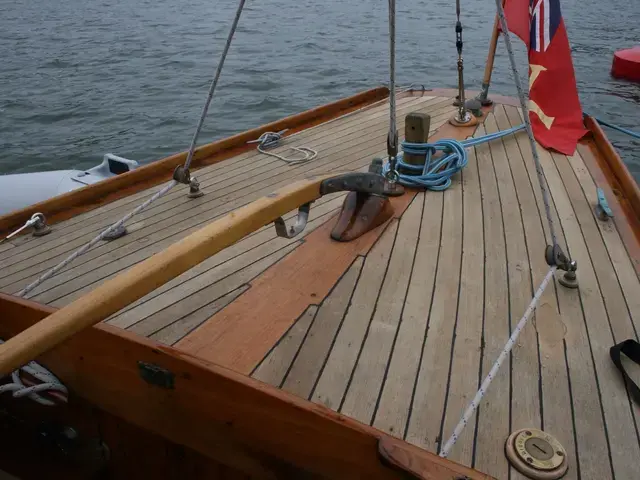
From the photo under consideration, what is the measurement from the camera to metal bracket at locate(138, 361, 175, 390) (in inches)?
70.5

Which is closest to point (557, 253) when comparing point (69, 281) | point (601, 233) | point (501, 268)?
point (501, 268)

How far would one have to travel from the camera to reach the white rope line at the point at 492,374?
5.40 feet

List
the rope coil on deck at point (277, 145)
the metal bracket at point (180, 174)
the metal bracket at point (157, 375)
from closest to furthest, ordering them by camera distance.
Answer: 1. the metal bracket at point (157, 375)
2. the metal bracket at point (180, 174)
3. the rope coil on deck at point (277, 145)

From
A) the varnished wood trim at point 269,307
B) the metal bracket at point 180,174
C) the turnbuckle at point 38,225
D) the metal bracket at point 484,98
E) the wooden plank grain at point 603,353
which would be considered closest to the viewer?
the wooden plank grain at point 603,353

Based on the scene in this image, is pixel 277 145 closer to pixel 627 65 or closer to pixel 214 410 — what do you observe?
pixel 214 410

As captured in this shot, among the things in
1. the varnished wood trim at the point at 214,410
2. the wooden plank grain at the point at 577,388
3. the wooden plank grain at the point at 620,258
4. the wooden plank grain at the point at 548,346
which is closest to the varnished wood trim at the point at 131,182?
the varnished wood trim at the point at 214,410

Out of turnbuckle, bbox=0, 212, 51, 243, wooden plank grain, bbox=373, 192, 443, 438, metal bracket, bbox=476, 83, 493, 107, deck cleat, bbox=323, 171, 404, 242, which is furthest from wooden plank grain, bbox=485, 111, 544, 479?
turnbuckle, bbox=0, 212, 51, 243

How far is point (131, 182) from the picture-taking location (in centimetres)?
360

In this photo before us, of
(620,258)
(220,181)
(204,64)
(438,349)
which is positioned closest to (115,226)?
(220,181)

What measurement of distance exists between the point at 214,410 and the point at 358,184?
1.29 metres

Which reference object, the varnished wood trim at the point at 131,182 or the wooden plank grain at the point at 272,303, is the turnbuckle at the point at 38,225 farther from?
the wooden plank grain at the point at 272,303

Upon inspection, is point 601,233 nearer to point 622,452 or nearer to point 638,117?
point 622,452

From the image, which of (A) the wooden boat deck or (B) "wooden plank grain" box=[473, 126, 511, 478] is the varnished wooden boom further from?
(B) "wooden plank grain" box=[473, 126, 511, 478]

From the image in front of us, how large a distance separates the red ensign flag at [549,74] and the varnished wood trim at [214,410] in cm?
310
